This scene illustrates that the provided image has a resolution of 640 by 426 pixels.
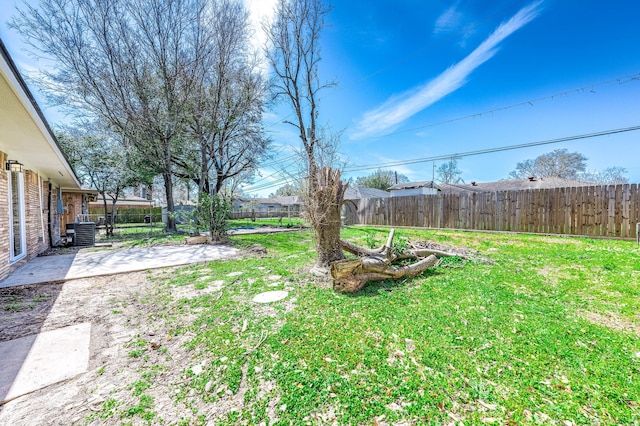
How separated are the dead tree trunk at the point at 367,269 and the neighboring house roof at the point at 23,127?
12.8 ft

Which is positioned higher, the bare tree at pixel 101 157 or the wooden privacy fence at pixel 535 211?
the bare tree at pixel 101 157

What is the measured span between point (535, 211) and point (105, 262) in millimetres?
12594

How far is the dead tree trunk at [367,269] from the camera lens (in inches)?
134

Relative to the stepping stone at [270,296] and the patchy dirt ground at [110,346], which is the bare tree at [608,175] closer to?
the stepping stone at [270,296]

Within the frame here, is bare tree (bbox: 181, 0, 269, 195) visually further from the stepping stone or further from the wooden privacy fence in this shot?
the wooden privacy fence

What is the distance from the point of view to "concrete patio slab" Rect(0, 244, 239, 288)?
178 inches

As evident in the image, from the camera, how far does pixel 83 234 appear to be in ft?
27.9

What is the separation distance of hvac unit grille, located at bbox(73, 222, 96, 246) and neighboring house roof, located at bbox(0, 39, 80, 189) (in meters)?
2.41

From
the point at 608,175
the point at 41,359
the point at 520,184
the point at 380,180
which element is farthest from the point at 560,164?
the point at 41,359

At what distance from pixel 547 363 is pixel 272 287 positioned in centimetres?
304

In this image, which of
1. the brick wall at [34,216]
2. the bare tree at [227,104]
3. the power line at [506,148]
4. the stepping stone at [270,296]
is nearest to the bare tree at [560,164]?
the power line at [506,148]

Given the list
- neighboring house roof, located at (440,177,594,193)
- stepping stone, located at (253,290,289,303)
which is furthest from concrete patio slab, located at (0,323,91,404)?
neighboring house roof, located at (440,177,594,193)

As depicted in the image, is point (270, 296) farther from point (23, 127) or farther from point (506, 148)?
point (506, 148)

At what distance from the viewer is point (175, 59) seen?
10266 mm
